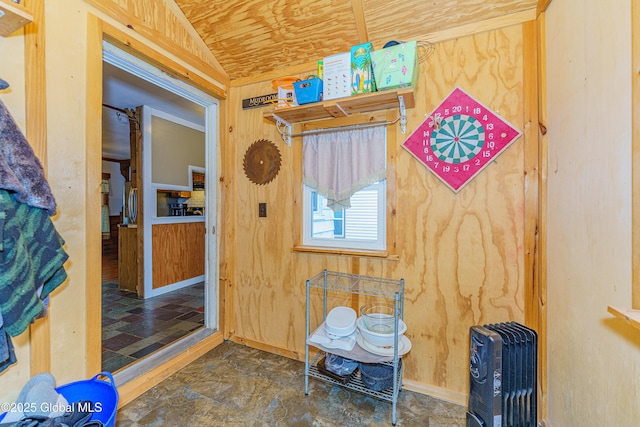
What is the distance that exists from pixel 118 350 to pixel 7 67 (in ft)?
6.97

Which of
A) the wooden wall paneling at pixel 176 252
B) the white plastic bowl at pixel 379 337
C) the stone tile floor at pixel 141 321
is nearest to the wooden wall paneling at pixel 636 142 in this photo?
the white plastic bowl at pixel 379 337

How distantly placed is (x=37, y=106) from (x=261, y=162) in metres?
1.34

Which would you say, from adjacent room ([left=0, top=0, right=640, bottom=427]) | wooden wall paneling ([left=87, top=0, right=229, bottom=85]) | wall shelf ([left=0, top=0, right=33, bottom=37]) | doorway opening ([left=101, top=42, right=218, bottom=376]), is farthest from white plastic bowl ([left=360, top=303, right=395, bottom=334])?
wooden wall paneling ([left=87, top=0, right=229, bottom=85])

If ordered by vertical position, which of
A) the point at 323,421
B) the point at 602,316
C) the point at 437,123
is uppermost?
the point at 437,123

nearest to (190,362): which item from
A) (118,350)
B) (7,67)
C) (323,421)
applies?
(118,350)

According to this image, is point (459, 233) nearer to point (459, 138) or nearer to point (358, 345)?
point (459, 138)

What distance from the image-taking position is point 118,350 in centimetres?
226

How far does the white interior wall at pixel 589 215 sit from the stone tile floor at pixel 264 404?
2.44 ft

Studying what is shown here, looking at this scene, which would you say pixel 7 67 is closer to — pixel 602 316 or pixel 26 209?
pixel 26 209

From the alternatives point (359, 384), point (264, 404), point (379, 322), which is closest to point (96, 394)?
point (264, 404)

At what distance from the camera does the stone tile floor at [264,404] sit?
5.13 feet

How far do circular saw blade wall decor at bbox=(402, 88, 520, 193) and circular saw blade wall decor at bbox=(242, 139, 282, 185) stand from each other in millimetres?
1106

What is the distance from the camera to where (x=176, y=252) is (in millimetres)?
3949

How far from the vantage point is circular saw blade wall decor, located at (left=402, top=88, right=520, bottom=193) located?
1.64m
